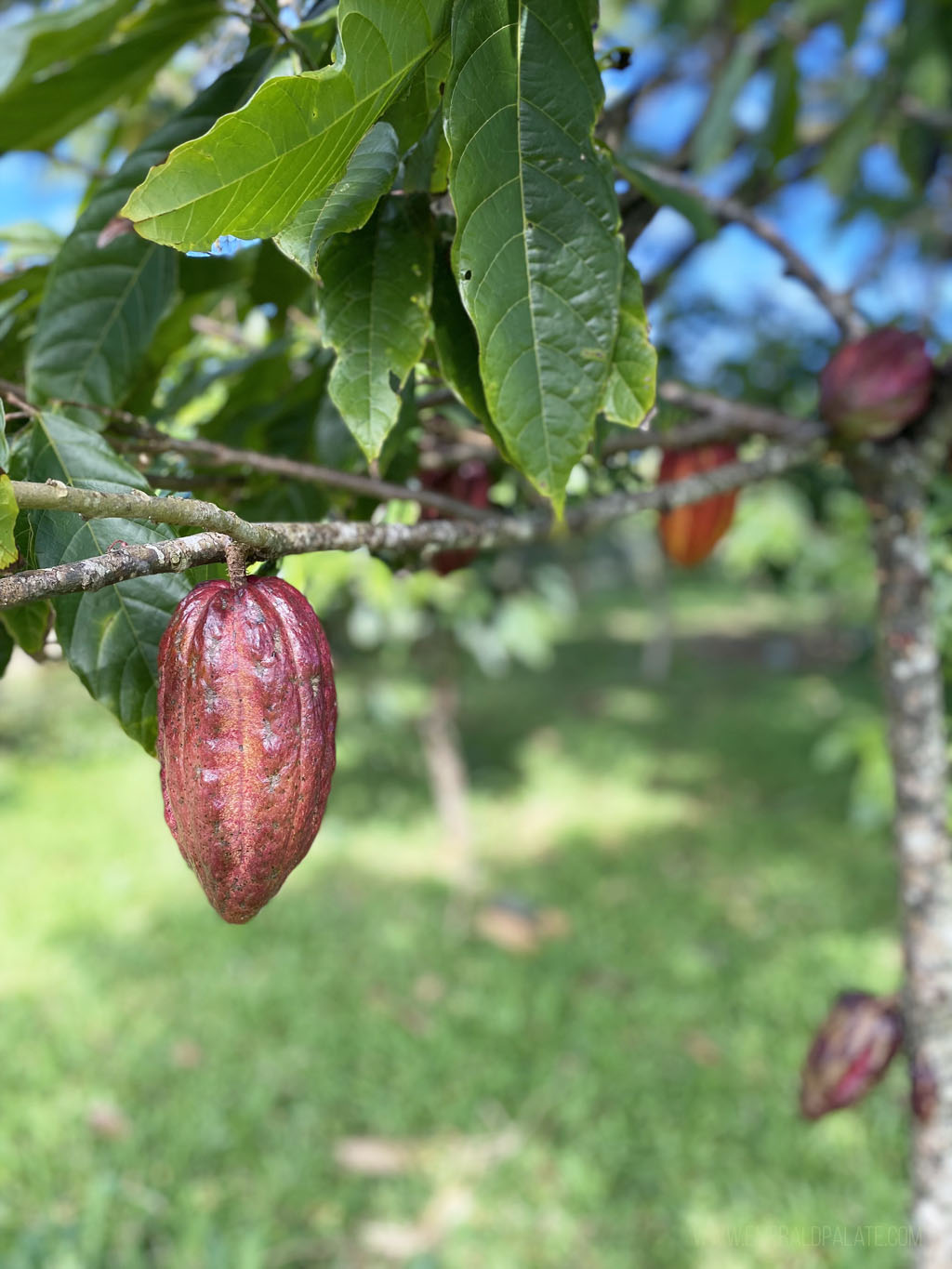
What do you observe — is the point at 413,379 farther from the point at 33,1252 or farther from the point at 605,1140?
the point at 605,1140

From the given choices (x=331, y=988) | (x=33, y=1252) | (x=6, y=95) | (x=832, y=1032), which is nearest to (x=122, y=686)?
(x=6, y=95)

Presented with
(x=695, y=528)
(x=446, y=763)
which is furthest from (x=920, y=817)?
(x=446, y=763)

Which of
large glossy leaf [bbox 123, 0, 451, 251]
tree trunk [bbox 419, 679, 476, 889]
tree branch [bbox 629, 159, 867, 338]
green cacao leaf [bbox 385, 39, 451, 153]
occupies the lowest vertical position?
large glossy leaf [bbox 123, 0, 451, 251]

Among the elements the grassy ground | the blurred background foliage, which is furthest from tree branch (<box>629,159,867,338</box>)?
the grassy ground

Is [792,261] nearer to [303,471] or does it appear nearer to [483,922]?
[303,471]

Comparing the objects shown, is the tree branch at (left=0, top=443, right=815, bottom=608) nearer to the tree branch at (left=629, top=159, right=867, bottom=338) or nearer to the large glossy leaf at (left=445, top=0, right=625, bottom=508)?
the large glossy leaf at (left=445, top=0, right=625, bottom=508)
